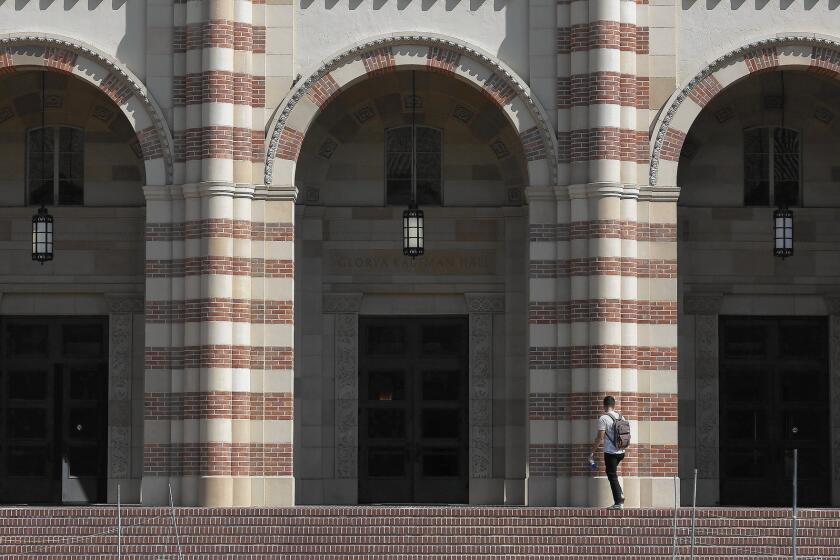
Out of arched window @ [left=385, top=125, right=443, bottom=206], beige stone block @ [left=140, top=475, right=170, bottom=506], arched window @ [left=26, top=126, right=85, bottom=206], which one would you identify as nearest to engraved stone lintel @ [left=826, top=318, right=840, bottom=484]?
arched window @ [left=385, top=125, right=443, bottom=206]

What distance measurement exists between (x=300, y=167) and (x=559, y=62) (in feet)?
15.8

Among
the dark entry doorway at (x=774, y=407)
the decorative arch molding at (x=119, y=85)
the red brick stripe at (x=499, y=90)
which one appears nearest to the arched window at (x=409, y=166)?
the red brick stripe at (x=499, y=90)

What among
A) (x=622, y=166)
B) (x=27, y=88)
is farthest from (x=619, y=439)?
(x=27, y=88)

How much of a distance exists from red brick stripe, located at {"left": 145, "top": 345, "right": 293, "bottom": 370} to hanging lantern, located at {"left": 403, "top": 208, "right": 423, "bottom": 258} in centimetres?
250

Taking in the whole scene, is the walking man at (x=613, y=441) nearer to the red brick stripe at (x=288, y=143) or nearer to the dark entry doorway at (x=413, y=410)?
the dark entry doorway at (x=413, y=410)

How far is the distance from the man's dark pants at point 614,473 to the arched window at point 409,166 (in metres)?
6.31

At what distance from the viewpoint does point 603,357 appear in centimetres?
2961

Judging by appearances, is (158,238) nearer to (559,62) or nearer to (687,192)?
(559,62)

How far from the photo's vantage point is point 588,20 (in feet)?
98.6

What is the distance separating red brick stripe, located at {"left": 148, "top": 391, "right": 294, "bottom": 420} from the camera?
97.5 feet

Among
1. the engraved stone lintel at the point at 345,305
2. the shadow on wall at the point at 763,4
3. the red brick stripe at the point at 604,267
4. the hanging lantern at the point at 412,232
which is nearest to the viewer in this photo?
the red brick stripe at the point at 604,267

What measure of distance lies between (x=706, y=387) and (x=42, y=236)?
10.7m

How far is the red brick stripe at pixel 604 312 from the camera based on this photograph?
1169 inches

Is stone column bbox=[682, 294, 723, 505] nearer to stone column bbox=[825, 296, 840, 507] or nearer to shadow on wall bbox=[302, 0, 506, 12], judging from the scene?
stone column bbox=[825, 296, 840, 507]
